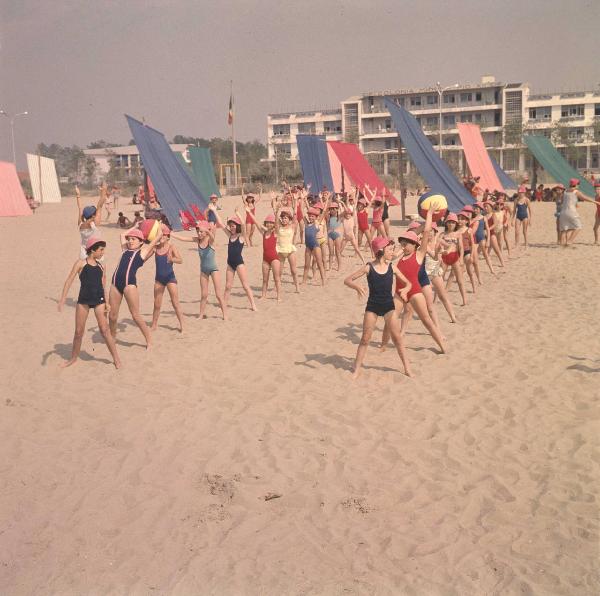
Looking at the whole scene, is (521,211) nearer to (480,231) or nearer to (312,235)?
(480,231)

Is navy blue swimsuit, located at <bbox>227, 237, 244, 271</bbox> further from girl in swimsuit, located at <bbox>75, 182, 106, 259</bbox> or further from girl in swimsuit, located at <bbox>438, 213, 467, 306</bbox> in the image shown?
girl in swimsuit, located at <bbox>438, 213, 467, 306</bbox>

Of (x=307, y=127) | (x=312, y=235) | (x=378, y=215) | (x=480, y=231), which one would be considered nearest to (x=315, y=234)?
(x=312, y=235)

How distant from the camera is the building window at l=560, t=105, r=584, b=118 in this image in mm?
62219

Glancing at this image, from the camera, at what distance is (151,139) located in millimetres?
20000

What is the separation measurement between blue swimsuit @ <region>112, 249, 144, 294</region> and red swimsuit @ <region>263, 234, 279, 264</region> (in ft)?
10.1

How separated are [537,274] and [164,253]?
7.21m

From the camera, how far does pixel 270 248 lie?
10.1 meters

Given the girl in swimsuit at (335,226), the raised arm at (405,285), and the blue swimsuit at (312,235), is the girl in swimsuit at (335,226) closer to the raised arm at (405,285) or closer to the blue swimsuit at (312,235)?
the blue swimsuit at (312,235)

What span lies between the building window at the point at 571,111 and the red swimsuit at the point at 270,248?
2330 inches

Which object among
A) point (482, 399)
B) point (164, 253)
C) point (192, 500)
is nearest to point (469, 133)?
point (164, 253)

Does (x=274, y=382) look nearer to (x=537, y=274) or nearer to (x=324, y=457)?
(x=324, y=457)

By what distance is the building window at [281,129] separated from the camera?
7468cm

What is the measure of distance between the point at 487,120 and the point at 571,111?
740 cm

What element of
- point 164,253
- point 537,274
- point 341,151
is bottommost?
point 537,274
